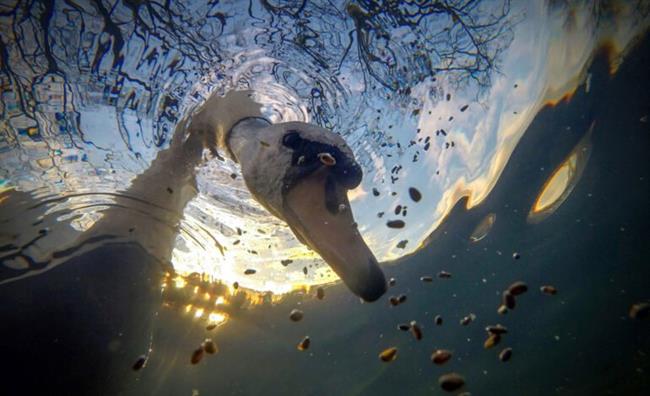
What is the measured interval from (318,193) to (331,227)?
0.48 meters

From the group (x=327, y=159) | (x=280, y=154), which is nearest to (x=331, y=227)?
(x=327, y=159)

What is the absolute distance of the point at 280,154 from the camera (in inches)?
174

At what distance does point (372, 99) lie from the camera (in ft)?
22.7

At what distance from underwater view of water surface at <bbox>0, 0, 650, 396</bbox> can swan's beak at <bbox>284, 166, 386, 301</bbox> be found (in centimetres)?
3

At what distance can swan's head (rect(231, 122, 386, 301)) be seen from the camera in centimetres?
394

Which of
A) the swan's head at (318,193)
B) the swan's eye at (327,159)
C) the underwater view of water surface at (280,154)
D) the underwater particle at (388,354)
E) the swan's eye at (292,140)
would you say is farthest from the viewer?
the underwater view of water surface at (280,154)

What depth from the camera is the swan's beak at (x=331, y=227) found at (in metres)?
3.84

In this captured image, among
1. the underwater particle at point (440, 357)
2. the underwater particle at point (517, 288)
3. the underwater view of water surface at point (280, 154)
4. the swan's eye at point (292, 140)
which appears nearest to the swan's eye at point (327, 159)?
the underwater view of water surface at point (280, 154)

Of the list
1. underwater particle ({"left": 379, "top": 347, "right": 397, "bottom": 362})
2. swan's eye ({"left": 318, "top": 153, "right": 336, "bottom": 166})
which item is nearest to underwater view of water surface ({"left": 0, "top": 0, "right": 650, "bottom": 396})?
swan's eye ({"left": 318, "top": 153, "right": 336, "bottom": 166})

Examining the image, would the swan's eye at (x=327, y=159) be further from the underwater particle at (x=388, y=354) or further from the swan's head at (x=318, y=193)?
the underwater particle at (x=388, y=354)

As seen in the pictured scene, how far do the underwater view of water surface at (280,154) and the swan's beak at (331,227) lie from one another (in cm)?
3

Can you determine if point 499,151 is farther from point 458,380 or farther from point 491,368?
point 491,368

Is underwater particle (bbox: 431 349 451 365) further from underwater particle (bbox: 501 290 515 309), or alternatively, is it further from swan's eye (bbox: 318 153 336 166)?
swan's eye (bbox: 318 153 336 166)

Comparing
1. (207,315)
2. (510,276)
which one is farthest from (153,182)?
(510,276)
